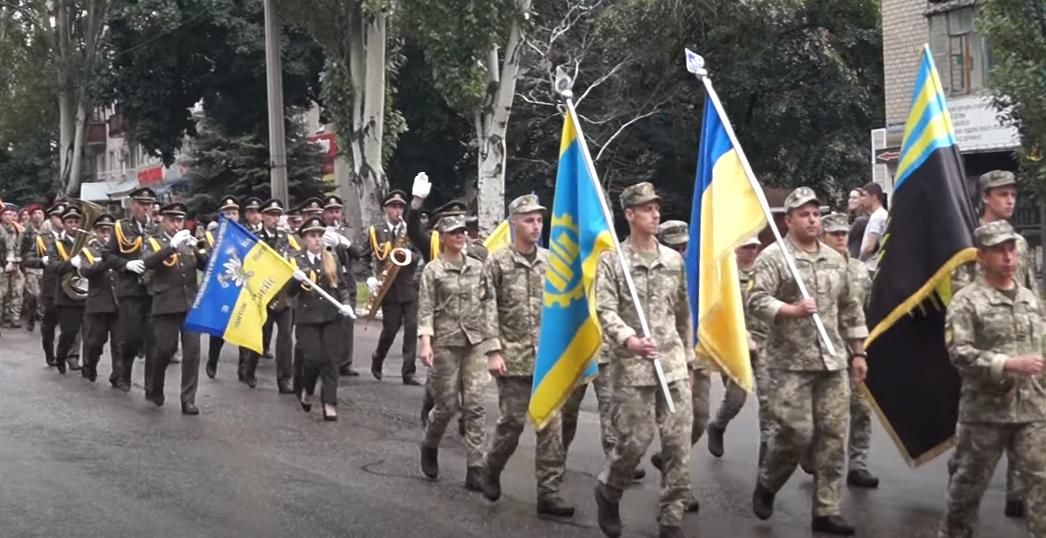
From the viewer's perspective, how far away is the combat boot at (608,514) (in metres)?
7.50

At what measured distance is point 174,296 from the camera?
12.6 metres


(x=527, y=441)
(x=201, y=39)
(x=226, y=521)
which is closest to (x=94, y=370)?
(x=527, y=441)

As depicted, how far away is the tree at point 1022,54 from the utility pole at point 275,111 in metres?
12.9

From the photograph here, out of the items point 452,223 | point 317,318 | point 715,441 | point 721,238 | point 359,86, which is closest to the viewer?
point 721,238

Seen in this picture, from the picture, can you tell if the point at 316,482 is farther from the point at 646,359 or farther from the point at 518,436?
the point at 646,359

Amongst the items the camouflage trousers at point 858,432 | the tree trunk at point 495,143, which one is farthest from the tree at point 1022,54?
the tree trunk at point 495,143

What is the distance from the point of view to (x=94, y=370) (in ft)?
48.6

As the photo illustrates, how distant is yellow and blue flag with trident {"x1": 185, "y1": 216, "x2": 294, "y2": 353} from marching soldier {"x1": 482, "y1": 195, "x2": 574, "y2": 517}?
4.20m

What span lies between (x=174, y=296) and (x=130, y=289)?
4.55ft

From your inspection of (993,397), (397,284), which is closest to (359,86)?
(397,284)

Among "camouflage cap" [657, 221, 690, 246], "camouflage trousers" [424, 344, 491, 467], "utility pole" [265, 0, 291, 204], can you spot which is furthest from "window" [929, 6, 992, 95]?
"camouflage trousers" [424, 344, 491, 467]

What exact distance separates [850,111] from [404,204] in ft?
65.0

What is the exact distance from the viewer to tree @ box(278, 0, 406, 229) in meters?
24.9

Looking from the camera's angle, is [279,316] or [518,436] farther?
[279,316]
